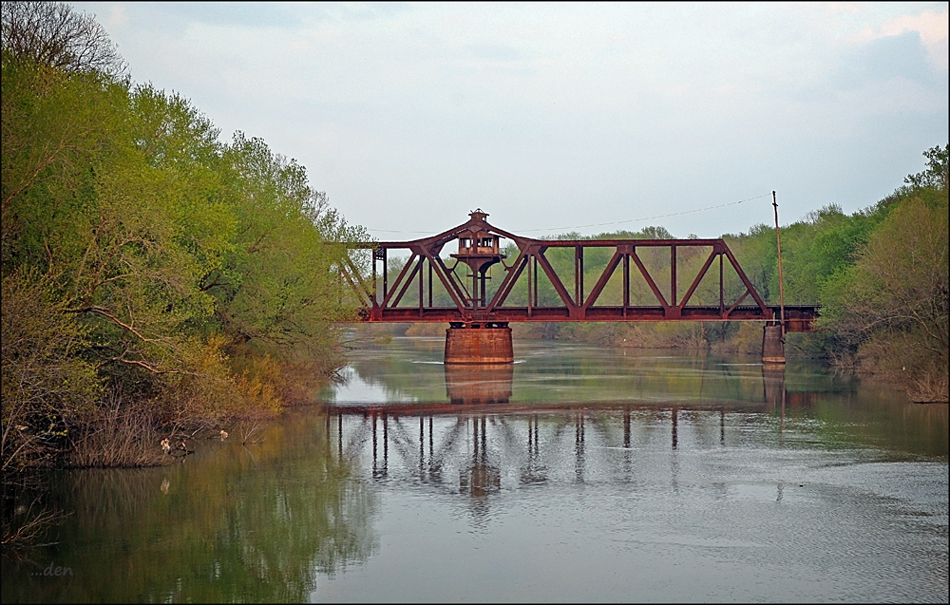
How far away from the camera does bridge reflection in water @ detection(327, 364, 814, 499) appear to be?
2675 centimetres

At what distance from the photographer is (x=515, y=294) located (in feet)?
450

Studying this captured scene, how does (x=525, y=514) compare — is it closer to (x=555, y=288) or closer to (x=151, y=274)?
(x=151, y=274)

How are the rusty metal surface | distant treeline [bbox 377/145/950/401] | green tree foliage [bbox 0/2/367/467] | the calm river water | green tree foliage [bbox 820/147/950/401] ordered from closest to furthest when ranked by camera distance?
the calm river water, green tree foliage [bbox 0/2/367/467], green tree foliage [bbox 820/147/950/401], distant treeline [bbox 377/145/950/401], the rusty metal surface

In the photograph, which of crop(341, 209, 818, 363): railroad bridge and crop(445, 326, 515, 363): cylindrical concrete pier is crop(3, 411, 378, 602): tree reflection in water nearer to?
crop(341, 209, 818, 363): railroad bridge

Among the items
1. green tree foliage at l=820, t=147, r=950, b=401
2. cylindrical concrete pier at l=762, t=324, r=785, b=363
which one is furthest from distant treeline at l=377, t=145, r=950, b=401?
cylindrical concrete pier at l=762, t=324, r=785, b=363

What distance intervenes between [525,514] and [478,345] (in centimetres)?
4957

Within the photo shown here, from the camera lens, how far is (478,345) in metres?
70.9

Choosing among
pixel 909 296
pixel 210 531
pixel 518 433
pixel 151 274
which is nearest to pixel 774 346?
pixel 909 296

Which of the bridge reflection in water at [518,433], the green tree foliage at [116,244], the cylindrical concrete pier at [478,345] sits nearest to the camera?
the green tree foliage at [116,244]

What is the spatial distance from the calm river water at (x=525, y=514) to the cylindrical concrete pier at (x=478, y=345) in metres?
31.4

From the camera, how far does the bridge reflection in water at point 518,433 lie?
2675 centimetres

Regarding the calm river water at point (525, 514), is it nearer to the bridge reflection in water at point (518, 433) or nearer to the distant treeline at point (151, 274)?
the bridge reflection in water at point (518, 433)

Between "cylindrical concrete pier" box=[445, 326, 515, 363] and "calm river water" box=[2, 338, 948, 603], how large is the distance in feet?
103

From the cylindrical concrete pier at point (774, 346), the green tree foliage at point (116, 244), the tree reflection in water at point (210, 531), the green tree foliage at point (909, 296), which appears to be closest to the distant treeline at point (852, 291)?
the green tree foliage at point (909, 296)
